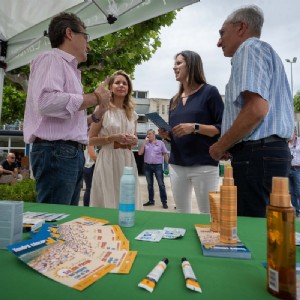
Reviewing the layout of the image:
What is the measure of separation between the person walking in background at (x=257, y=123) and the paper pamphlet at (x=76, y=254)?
0.81 metres

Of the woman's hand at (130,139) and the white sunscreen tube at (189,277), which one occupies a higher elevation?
the woman's hand at (130,139)

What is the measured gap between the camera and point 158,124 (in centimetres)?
225

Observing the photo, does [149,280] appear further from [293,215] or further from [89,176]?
[89,176]

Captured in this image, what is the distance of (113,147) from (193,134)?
72cm

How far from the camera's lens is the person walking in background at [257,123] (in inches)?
55.1

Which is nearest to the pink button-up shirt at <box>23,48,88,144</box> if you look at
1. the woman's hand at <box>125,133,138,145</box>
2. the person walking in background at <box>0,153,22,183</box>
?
the woman's hand at <box>125,133,138,145</box>

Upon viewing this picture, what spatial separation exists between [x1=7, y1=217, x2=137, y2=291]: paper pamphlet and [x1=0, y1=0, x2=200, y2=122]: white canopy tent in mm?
1902

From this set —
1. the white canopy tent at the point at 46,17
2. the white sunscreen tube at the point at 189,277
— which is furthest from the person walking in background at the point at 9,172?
the white sunscreen tube at the point at 189,277

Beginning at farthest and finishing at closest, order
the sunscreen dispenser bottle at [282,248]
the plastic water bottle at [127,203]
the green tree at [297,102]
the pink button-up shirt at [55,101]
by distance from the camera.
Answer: the green tree at [297,102] → the pink button-up shirt at [55,101] → the plastic water bottle at [127,203] → the sunscreen dispenser bottle at [282,248]

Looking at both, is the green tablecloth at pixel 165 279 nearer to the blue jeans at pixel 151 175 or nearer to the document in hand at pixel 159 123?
the document in hand at pixel 159 123

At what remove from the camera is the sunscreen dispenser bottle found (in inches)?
21.5

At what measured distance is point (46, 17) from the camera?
2871 millimetres

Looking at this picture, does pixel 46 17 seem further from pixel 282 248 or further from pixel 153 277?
pixel 282 248

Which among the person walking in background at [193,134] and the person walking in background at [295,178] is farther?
the person walking in background at [295,178]
